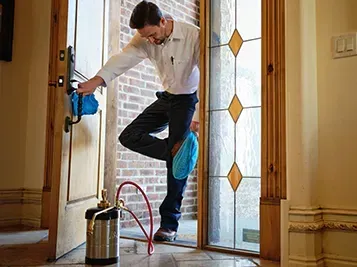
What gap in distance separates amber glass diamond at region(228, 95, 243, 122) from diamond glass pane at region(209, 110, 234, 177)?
26 millimetres

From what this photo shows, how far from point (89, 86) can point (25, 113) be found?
108 centimetres

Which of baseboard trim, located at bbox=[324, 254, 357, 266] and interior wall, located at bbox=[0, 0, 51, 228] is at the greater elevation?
interior wall, located at bbox=[0, 0, 51, 228]

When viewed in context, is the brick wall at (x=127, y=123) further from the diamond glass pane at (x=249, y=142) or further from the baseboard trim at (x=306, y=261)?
the baseboard trim at (x=306, y=261)

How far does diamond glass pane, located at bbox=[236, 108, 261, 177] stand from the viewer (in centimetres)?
202

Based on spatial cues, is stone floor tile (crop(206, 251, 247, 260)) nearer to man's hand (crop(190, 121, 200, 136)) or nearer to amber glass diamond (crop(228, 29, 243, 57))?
man's hand (crop(190, 121, 200, 136))

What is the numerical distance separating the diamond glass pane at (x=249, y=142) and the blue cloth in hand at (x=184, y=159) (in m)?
0.34

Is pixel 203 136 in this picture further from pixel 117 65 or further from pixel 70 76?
pixel 70 76

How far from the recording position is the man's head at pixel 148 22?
2188 millimetres

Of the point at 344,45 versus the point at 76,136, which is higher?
the point at 344,45

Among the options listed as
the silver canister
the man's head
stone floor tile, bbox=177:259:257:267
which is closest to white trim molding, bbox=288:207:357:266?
stone floor tile, bbox=177:259:257:267

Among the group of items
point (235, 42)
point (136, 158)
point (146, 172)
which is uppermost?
point (235, 42)

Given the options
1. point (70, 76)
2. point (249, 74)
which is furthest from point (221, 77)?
point (70, 76)

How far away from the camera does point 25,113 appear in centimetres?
288

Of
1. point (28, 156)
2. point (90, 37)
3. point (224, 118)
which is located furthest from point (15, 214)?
point (224, 118)
